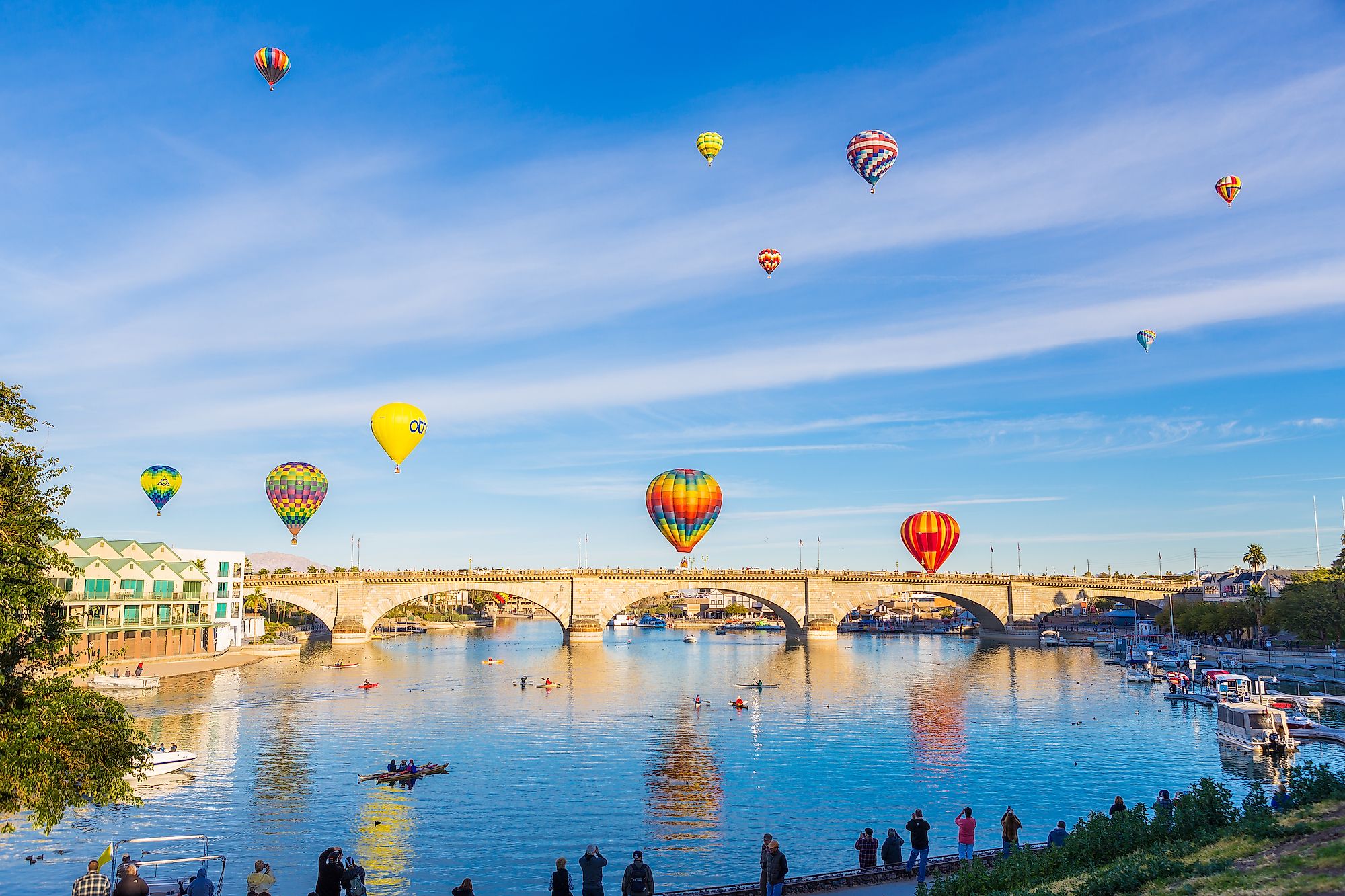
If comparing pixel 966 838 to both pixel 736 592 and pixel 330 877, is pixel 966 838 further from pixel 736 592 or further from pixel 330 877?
pixel 736 592

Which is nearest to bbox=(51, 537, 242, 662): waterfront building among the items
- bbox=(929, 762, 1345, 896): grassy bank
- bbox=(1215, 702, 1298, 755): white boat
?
bbox=(929, 762, 1345, 896): grassy bank

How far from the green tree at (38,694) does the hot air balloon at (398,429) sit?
238 feet

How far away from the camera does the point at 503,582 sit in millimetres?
157875

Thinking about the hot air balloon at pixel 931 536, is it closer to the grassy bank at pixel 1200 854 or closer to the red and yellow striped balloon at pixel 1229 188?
the red and yellow striped balloon at pixel 1229 188

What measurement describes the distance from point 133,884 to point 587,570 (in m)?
140

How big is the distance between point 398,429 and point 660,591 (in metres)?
73.3

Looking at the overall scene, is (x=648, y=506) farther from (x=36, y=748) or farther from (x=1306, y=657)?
(x=36, y=748)

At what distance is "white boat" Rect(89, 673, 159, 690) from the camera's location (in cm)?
8475

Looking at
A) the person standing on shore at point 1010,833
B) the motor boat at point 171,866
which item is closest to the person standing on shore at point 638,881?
the person standing on shore at point 1010,833

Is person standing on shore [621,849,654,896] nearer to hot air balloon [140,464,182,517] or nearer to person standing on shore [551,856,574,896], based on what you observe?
person standing on shore [551,856,574,896]

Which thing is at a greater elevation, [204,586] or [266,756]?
[204,586]

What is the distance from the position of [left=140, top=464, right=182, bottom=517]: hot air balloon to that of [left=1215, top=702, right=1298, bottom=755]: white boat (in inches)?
4425

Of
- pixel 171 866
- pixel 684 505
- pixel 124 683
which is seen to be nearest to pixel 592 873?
pixel 171 866

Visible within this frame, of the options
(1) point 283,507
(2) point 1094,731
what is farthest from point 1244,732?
(1) point 283,507
